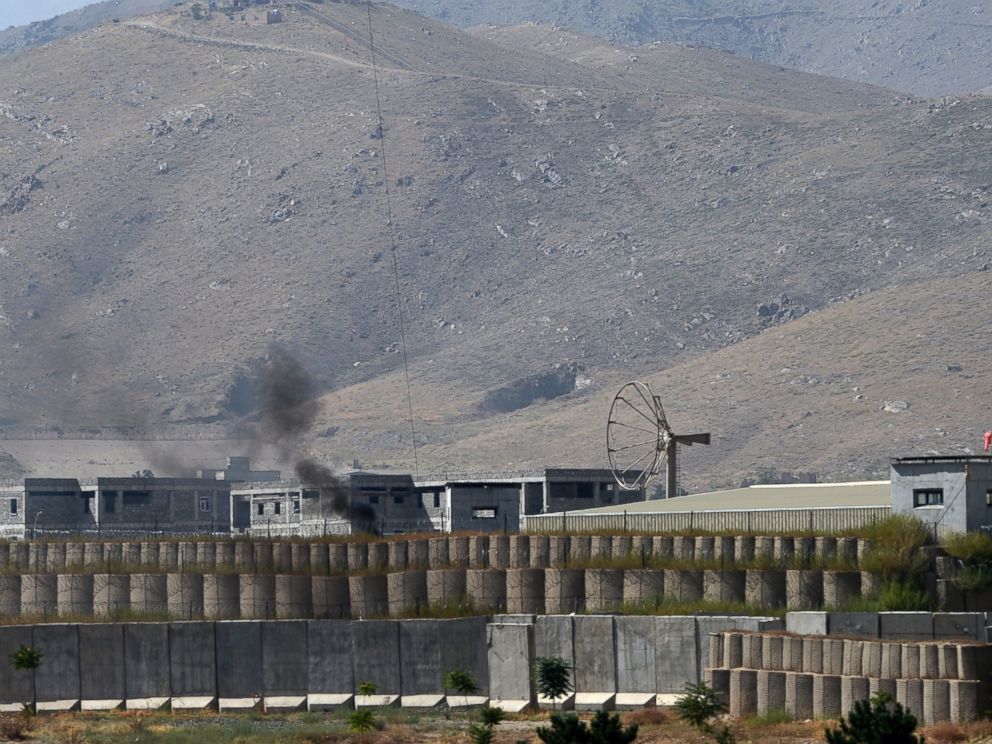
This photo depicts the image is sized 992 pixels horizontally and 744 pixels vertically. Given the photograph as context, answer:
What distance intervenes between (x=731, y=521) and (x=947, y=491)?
31.3 ft

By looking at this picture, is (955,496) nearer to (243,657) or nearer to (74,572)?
(243,657)

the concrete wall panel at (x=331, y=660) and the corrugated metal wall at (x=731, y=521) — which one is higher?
the corrugated metal wall at (x=731, y=521)

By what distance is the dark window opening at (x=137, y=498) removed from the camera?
481 ft

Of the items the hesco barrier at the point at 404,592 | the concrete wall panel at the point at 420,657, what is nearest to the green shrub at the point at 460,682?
the concrete wall panel at the point at 420,657

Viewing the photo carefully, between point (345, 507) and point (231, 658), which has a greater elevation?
point (345, 507)

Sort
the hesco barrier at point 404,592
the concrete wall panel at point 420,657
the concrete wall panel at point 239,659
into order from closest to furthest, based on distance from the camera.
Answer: the concrete wall panel at point 420,657
the concrete wall panel at point 239,659
the hesco barrier at point 404,592

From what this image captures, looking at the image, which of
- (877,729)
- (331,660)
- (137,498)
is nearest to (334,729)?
(331,660)

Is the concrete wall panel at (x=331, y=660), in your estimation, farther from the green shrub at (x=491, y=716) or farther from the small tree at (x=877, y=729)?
the small tree at (x=877, y=729)

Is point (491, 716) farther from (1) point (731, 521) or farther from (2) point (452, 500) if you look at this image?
(2) point (452, 500)

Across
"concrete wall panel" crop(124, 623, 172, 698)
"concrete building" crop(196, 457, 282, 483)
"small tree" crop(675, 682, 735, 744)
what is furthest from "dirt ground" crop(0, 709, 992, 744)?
"concrete building" crop(196, 457, 282, 483)

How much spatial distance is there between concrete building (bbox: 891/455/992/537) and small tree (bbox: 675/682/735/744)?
1465 centimetres

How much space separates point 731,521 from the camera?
82750 mm

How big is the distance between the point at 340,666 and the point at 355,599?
8903 mm

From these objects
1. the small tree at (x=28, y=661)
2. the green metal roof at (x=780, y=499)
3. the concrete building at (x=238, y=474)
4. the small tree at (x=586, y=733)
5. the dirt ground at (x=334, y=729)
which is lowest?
the dirt ground at (x=334, y=729)
